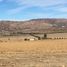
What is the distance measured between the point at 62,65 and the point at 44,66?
3.49 ft

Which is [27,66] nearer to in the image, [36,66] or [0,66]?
[36,66]

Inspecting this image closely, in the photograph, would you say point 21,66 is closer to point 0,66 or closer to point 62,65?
point 0,66

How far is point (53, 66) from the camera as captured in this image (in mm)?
15688

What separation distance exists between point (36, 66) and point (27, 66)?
57 centimetres

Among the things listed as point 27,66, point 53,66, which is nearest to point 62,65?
point 53,66

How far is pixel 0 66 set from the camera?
629 inches

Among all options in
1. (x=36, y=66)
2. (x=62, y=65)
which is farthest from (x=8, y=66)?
(x=62, y=65)

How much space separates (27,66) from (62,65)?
1.99 metres

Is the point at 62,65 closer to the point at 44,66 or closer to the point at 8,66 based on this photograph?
the point at 44,66

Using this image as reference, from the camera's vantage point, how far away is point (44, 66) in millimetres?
15734

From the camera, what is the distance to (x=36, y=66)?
15828 mm

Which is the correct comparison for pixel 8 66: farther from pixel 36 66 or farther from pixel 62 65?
pixel 62 65

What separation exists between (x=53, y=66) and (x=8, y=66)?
2561 mm

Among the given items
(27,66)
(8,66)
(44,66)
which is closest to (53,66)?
(44,66)
